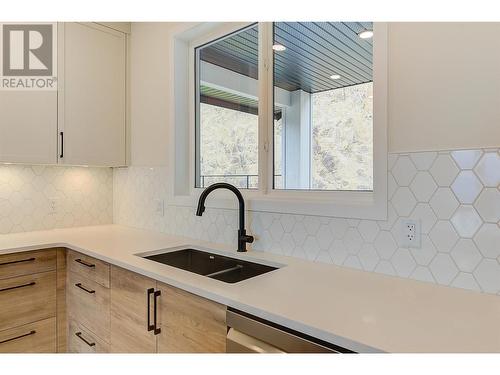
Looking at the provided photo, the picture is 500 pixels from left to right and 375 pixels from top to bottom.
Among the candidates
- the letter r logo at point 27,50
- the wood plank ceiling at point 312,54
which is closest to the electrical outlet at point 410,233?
the wood plank ceiling at point 312,54

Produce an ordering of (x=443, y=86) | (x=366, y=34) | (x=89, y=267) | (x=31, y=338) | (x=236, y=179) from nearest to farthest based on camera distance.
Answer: (x=443, y=86)
(x=366, y=34)
(x=89, y=267)
(x=31, y=338)
(x=236, y=179)

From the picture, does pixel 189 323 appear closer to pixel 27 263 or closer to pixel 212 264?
pixel 212 264

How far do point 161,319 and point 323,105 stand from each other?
49.5 inches

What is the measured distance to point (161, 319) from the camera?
1.35 m

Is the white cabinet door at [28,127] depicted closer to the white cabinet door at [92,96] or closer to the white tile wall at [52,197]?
the white cabinet door at [92,96]

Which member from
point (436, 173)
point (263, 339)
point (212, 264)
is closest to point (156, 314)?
point (212, 264)

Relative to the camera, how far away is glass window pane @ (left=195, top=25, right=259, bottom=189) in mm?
1976

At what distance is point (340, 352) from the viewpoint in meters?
0.82

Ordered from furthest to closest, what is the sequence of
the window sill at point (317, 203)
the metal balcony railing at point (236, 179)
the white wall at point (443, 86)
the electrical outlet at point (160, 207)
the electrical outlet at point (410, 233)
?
the electrical outlet at point (160, 207) < the metal balcony railing at point (236, 179) < the window sill at point (317, 203) < the electrical outlet at point (410, 233) < the white wall at point (443, 86)

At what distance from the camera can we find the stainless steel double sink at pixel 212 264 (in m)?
1.60

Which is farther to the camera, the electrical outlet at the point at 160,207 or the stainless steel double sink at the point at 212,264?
the electrical outlet at the point at 160,207

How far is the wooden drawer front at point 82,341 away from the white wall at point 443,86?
1721 millimetres

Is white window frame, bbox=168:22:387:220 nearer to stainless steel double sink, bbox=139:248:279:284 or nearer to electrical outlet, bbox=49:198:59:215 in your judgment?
stainless steel double sink, bbox=139:248:279:284

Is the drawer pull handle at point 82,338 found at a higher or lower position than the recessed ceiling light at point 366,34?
lower
